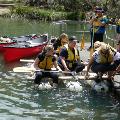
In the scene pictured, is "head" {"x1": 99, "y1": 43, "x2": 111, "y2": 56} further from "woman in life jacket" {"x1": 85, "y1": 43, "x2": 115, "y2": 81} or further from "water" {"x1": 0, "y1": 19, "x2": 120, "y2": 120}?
"water" {"x1": 0, "y1": 19, "x2": 120, "y2": 120}

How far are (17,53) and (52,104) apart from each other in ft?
21.6

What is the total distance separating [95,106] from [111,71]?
157 cm

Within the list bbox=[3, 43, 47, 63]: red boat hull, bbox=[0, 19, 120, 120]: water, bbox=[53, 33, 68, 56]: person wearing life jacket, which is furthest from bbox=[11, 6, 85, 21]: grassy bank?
bbox=[0, 19, 120, 120]: water

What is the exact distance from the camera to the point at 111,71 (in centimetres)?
1178

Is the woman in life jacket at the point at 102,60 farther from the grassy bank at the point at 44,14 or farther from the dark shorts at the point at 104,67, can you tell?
the grassy bank at the point at 44,14

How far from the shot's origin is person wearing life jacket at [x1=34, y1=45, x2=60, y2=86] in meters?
11.8

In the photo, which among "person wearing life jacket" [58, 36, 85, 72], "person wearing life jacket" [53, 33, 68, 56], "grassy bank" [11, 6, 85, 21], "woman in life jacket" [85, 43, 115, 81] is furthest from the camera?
"grassy bank" [11, 6, 85, 21]

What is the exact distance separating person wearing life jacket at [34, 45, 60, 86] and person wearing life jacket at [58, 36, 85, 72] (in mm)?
499

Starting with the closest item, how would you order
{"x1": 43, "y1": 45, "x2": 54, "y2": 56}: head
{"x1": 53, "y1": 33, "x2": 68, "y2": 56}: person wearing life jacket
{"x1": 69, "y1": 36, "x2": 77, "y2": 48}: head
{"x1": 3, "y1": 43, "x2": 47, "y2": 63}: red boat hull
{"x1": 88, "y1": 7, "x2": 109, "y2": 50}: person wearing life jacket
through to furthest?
{"x1": 43, "y1": 45, "x2": 54, "y2": 56}: head < {"x1": 69, "y1": 36, "x2": 77, "y2": 48}: head < {"x1": 53, "y1": 33, "x2": 68, "y2": 56}: person wearing life jacket < {"x1": 88, "y1": 7, "x2": 109, "y2": 50}: person wearing life jacket < {"x1": 3, "y1": 43, "x2": 47, "y2": 63}: red boat hull

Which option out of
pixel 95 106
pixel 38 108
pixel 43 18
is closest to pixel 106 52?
pixel 95 106

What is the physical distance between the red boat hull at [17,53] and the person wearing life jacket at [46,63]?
4669mm

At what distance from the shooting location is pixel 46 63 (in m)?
11.9

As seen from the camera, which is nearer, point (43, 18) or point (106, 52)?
point (106, 52)

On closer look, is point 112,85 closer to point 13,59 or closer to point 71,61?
point 71,61
